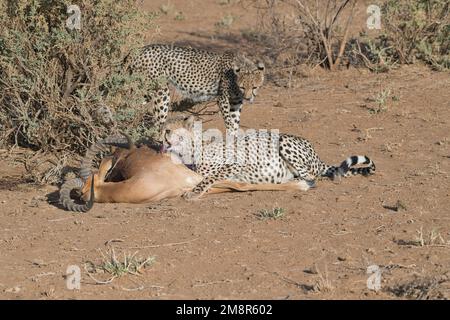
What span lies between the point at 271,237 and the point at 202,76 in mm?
4383

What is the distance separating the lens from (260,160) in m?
7.91

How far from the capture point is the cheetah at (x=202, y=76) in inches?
390

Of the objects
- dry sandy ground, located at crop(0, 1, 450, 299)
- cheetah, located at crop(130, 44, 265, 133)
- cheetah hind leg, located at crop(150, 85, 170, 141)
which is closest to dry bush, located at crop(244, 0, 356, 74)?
cheetah, located at crop(130, 44, 265, 133)

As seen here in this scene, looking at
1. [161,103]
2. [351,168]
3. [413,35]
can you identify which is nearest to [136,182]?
[351,168]

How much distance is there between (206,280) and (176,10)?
38.5ft

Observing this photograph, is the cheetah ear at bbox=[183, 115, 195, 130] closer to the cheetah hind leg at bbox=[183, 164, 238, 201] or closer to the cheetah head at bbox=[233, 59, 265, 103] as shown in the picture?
the cheetah hind leg at bbox=[183, 164, 238, 201]

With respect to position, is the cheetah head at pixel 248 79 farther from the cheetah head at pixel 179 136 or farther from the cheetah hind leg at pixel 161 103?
the cheetah head at pixel 179 136

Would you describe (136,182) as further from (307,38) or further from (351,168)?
(307,38)

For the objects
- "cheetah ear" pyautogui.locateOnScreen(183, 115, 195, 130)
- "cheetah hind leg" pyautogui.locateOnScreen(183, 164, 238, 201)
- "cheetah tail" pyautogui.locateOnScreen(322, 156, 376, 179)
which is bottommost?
"cheetah hind leg" pyautogui.locateOnScreen(183, 164, 238, 201)

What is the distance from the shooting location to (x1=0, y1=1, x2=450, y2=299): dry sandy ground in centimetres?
539

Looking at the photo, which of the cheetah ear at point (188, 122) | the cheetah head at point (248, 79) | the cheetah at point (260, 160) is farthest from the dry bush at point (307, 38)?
the cheetah ear at point (188, 122)

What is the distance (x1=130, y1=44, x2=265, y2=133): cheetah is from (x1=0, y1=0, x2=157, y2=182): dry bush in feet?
4.13

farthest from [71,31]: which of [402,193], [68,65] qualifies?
[402,193]

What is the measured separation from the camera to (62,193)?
285 inches
